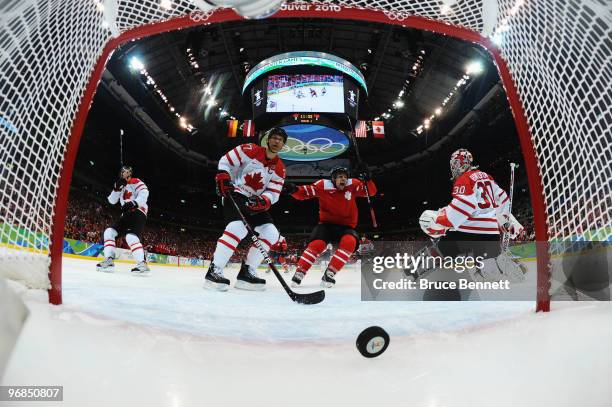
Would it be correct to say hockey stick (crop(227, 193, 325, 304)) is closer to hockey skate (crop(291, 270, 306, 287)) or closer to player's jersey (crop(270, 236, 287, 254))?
player's jersey (crop(270, 236, 287, 254))

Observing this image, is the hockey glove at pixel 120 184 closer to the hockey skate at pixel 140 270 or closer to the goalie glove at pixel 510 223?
the hockey skate at pixel 140 270

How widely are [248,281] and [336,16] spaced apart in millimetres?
1737

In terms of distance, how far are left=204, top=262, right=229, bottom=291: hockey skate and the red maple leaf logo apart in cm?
57

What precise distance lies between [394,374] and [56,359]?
0.69 m

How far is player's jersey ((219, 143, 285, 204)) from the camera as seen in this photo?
2.38m

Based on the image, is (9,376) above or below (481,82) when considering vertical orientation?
below

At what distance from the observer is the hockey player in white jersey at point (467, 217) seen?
186 cm

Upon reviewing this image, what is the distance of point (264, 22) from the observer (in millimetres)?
8273

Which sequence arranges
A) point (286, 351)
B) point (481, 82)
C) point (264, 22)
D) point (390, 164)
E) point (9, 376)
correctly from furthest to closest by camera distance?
1. point (390, 164)
2. point (481, 82)
3. point (264, 22)
4. point (286, 351)
5. point (9, 376)

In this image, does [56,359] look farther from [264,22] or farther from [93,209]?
[93,209]

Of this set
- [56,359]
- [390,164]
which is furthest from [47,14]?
[390,164]

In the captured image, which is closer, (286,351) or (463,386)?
(463,386)

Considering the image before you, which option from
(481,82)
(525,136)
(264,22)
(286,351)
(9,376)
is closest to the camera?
(9,376)

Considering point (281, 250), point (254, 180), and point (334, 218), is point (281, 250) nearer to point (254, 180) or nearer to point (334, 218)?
point (334, 218)
